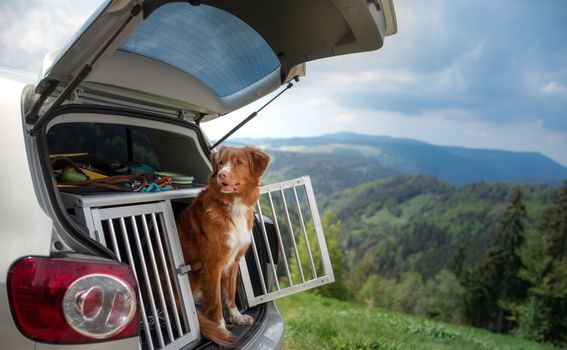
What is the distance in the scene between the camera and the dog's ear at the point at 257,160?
2.41 metres

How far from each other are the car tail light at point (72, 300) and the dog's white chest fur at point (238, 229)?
0.98m

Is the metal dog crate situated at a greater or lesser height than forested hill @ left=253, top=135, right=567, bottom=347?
greater

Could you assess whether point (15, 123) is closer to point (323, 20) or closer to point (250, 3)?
point (250, 3)

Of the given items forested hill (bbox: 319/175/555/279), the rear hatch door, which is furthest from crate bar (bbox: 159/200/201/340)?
forested hill (bbox: 319/175/555/279)

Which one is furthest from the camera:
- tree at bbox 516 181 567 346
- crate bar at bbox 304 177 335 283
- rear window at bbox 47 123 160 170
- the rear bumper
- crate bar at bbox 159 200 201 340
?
tree at bbox 516 181 567 346

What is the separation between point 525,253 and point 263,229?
5042 centimetres

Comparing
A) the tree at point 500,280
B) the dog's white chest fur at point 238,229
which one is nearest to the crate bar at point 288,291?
the dog's white chest fur at point 238,229

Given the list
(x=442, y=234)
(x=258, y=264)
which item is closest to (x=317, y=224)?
(x=258, y=264)

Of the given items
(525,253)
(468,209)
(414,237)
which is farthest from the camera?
(468,209)

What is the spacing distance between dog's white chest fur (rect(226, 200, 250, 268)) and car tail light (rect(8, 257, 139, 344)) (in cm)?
98

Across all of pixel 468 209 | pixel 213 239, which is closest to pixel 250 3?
pixel 213 239

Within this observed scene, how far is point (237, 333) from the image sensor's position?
2.38 metres

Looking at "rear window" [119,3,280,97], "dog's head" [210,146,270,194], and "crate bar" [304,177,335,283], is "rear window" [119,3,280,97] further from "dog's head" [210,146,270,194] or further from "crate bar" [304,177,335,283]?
"crate bar" [304,177,335,283]

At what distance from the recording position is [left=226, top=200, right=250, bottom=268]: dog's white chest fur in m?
2.40
